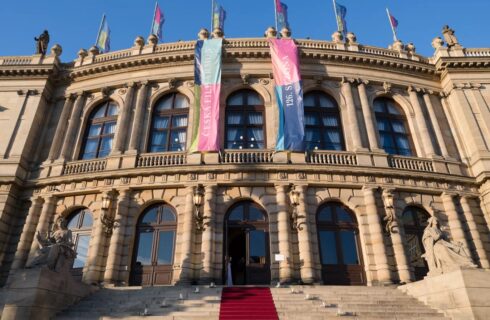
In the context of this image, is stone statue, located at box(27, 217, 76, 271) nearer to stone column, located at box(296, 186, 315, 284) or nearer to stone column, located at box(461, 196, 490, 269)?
stone column, located at box(296, 186, 315, 284)

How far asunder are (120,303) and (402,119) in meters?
18.8

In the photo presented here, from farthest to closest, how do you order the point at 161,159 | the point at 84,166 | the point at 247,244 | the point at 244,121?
the point at 244,121, the point at 84,166, the point at 161,159, the point at 247,244

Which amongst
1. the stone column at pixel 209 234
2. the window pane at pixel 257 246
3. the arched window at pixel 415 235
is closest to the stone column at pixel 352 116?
the arched window at pixel 415 235

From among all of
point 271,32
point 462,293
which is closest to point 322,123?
point 271,32

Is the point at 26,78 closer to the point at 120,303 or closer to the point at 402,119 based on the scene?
the point at 120,303

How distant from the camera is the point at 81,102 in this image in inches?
860

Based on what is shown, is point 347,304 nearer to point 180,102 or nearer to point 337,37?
point 180,102

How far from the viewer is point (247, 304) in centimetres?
1205

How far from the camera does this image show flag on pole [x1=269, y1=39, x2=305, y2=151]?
723 inches

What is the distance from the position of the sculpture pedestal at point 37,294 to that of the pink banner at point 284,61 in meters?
14.6

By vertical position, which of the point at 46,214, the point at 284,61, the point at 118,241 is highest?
the point at 284,61

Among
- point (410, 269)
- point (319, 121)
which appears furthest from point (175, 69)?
point (410, 269)

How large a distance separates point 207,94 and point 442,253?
13787mm

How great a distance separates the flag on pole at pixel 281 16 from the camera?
79.5ft
